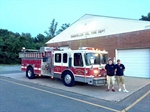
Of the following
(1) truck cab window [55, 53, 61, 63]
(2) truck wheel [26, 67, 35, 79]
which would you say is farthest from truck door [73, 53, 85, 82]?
(2) truck wheel [26, 67, 35, 79]

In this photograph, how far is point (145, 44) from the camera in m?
14.8

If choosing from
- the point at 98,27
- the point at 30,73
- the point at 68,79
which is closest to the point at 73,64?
the point at 68,79

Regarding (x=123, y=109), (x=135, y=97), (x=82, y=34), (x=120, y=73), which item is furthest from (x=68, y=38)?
(x=123, y=109)

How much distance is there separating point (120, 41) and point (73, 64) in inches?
311

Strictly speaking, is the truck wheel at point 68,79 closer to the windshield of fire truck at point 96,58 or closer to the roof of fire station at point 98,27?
the windshield of fire truck at point 96,58

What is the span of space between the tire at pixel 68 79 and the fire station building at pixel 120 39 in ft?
24.7

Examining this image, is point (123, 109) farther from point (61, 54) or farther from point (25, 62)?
point (25, 62)

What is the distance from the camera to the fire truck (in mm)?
9500

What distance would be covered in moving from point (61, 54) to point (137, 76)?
793 cm

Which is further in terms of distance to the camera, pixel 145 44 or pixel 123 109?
pixel 145 44

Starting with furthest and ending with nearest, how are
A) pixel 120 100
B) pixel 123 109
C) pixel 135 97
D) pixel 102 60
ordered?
pixel 102 60
pixel 135 97
pixel 120 100
pixel 123 109

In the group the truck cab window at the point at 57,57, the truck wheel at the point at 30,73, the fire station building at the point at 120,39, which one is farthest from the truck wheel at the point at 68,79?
the fire station building at the point at 120,39

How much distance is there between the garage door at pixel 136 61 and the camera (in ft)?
48.9

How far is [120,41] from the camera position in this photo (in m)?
16.7
